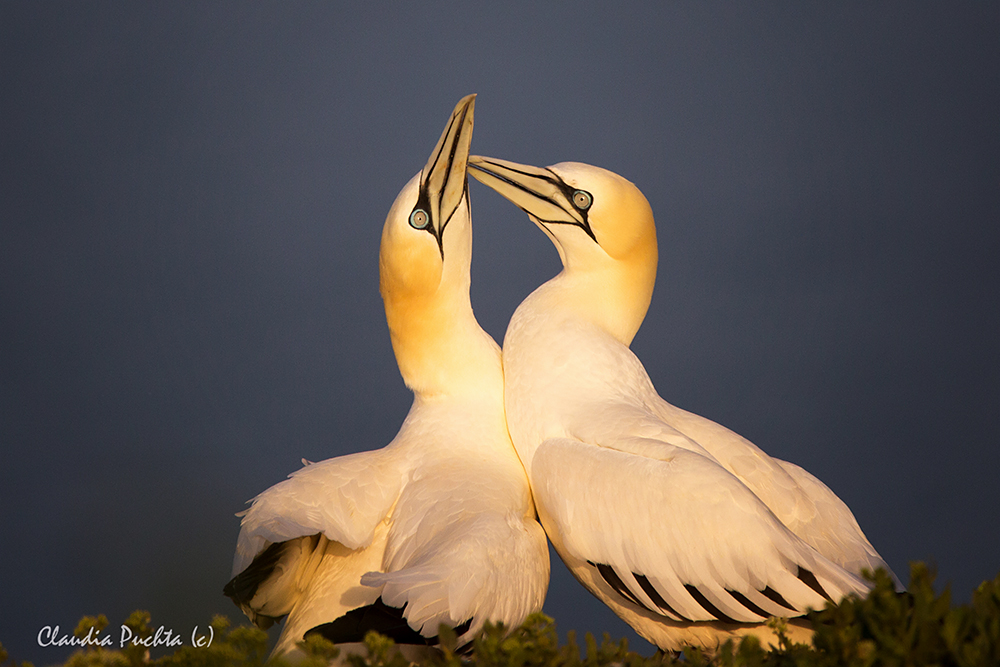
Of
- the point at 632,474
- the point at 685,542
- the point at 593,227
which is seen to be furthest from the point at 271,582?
the point at 593,227

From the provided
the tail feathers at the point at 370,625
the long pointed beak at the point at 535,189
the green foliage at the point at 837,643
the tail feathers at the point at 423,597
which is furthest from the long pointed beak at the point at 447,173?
the green foliage at the point at 837,643

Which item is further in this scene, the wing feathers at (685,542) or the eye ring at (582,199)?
the eye ring at (582,199)

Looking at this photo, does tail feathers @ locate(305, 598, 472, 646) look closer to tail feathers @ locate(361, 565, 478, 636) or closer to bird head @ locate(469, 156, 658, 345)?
tail feathers @ locate(361, 565, 478, 636)

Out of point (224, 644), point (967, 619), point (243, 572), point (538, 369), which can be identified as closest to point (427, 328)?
point (538, 369)

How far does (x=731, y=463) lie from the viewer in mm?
3756

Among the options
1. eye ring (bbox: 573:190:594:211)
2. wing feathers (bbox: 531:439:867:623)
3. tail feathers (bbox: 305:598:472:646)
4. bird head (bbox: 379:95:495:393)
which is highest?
eye ring (bbox: 573:190:594:211)

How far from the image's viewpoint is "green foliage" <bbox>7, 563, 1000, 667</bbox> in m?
1.86

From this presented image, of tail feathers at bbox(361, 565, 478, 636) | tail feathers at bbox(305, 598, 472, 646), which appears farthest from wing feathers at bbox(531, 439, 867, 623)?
tail feathers at bbox(305, 598, 472, 646)

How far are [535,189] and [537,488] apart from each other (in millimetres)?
1451

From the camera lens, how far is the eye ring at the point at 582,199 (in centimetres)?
410

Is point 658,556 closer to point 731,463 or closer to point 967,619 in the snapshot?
point 731,463

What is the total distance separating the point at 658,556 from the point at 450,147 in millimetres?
1966

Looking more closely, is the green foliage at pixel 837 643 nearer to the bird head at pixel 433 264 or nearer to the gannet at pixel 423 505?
the gannet at pixel 423 505

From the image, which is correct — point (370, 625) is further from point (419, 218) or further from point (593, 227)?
point (593, 227)
